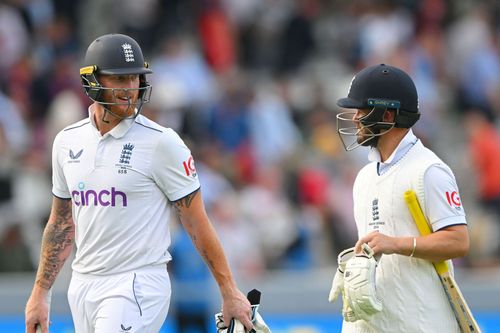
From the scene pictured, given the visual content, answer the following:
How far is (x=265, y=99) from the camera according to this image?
1469 centimetres

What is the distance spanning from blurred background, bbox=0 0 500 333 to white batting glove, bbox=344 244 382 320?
4.37 metres

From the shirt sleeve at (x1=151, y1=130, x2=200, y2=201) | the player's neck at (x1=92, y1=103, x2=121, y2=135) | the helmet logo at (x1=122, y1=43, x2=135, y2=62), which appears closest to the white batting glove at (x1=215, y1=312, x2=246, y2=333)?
the shirt sleeve at (x1=151, y1=130, x2=200, y2=201)

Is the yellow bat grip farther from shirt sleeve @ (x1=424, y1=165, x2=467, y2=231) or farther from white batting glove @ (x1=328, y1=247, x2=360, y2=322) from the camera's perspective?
white batting glove @ (x1=328, y1=247, x2=360, y2=322)

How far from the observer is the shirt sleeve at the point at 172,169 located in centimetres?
634

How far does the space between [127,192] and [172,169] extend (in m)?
0.27

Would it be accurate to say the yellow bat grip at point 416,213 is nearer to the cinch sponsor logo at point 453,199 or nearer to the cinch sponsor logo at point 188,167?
the cinch sponsor logo at point 453,199

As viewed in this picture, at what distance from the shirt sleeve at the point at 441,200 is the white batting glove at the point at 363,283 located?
1.27ft

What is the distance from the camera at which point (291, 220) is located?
12.4 meters

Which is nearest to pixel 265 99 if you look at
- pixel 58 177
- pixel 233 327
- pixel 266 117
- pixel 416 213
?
pixel 266 117

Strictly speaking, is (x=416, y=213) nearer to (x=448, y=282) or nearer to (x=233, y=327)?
(x=448, y=282)

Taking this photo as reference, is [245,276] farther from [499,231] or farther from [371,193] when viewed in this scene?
[371,193]

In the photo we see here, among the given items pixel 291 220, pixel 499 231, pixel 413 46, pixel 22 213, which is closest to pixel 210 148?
pixel 291 220

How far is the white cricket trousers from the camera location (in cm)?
620

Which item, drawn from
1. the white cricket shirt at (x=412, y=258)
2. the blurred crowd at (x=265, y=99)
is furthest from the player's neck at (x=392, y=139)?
the blurred crowd at (x=265, y=99)
